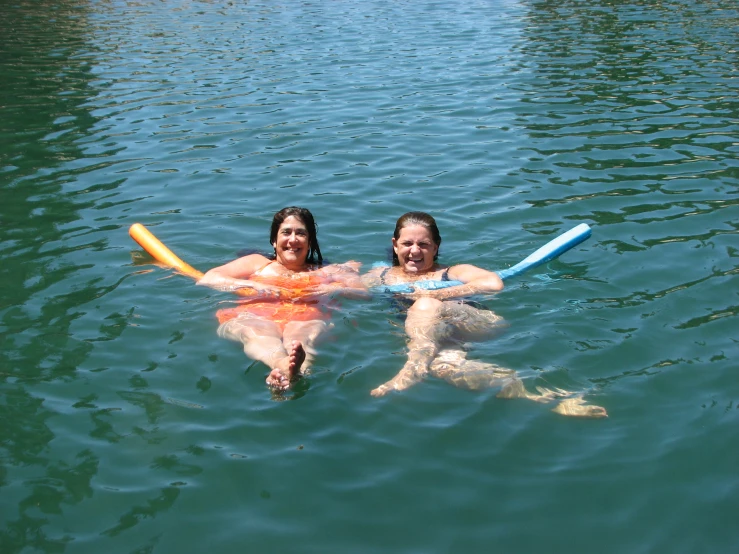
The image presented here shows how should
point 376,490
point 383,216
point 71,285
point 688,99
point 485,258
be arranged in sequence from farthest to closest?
point 688,99 < point 383,216 < point 485,258 < point 71,285 < point 376,490

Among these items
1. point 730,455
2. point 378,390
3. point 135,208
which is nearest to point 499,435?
point 378,390

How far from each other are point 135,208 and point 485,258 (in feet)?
13.9

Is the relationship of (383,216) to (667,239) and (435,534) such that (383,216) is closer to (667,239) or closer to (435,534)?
(667,239)

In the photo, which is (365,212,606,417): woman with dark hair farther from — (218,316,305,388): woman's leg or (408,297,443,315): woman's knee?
(218,316,305,388): woman's leg

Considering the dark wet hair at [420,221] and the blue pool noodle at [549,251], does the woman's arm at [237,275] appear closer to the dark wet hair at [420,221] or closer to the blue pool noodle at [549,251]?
the blue pool noodle at [549,251]

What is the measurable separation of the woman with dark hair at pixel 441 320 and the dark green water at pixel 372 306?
5.5 inches

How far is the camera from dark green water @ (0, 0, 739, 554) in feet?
14.7

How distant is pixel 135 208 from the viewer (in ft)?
31.2

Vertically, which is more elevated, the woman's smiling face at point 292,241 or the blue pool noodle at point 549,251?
the woman's smiling face at point 292,241

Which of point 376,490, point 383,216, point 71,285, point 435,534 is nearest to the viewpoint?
point 435,534

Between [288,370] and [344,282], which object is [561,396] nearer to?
[288,370]

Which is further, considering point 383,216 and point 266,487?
point 383,216

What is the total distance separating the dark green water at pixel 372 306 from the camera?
14.7 feet

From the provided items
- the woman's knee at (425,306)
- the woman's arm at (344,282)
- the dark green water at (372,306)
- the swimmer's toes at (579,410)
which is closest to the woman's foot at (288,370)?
the dark green water at (372,306)
